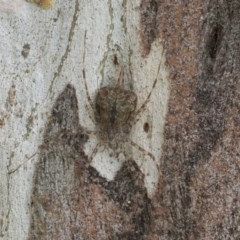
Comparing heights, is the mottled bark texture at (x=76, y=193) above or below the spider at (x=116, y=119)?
below

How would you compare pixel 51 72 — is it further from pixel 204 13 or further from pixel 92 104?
pixel 204 13

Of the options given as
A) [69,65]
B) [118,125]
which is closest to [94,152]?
[118,125]

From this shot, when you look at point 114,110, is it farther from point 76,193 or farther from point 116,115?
Answer: point 76,193

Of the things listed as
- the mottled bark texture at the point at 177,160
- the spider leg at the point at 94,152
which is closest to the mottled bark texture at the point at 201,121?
the mottled bark texture at the point at 177,160

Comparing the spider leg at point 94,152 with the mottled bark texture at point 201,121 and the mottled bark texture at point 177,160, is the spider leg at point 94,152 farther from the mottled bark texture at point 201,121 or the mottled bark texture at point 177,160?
the mottled bark texture at point 201,121

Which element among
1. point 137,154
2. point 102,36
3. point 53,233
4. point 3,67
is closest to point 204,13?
point 102,36
